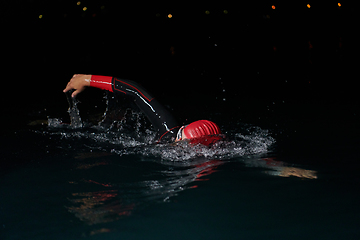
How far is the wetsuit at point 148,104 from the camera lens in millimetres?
3617

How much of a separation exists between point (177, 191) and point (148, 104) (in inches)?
66.1

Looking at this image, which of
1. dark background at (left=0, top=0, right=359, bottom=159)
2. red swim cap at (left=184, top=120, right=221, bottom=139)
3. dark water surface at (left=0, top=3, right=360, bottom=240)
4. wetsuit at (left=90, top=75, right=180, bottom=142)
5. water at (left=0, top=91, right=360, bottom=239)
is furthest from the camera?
dark background at (left=0, top=0, right=359, bottom=159)

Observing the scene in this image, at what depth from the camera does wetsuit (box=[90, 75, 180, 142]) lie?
3.62 m

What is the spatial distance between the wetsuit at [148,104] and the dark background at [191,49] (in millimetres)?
3458

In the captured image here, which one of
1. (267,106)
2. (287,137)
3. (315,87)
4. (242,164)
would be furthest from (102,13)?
(242,164)

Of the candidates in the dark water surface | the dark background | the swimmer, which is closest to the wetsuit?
the swimmer

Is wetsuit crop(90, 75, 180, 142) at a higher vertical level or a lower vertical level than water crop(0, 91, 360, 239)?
higher

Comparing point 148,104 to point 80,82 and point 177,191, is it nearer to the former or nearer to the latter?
point 80,82

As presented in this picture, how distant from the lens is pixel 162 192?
2.19m

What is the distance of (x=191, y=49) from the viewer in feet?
33.1

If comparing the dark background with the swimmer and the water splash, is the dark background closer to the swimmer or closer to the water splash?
the water splash

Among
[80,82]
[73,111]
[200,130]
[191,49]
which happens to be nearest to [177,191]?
[200,130]

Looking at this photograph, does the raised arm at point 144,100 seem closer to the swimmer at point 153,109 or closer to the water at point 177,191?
the swimmer at point 153,109

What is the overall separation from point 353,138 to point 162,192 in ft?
9.26
